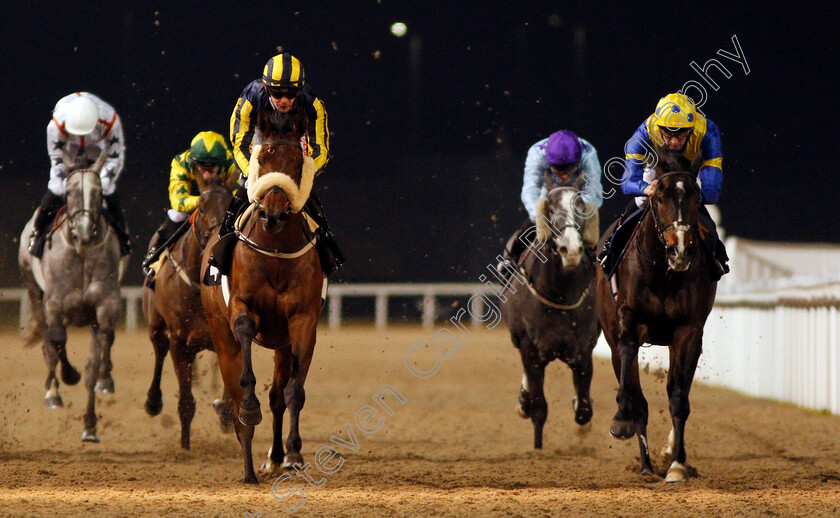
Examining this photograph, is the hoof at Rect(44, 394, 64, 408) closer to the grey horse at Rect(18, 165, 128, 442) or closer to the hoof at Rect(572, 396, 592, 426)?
the grey horse at Rect(18, 165, 128, 442)

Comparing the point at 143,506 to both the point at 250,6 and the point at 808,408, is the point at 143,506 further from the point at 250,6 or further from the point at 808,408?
the point at 250,6

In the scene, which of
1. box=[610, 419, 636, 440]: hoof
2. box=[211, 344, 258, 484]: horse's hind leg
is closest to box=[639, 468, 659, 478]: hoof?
box=[610, 419, 636, 440]: hoof

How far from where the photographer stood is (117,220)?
881cm

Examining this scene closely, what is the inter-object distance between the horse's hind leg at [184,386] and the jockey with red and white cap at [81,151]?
1.76 m

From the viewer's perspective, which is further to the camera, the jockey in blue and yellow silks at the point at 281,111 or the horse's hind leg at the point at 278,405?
the horse's hind leg at the point at 278,405

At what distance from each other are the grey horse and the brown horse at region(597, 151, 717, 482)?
165 inches

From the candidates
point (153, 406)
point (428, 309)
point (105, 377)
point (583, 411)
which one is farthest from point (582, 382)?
point (428, 309)

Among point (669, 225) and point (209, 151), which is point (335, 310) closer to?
point (209, 151)

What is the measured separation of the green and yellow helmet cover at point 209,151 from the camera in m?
7.25

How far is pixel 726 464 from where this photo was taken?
21.7ft

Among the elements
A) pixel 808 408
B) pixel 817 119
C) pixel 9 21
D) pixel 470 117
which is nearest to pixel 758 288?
pixel 808 408

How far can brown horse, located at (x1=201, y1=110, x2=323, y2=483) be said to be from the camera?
544 centimetres

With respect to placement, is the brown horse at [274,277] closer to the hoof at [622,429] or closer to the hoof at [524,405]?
Result: the hoof at [622,429]

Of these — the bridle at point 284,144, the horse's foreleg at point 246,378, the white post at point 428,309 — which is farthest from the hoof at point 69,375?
the white post at point 428,309
